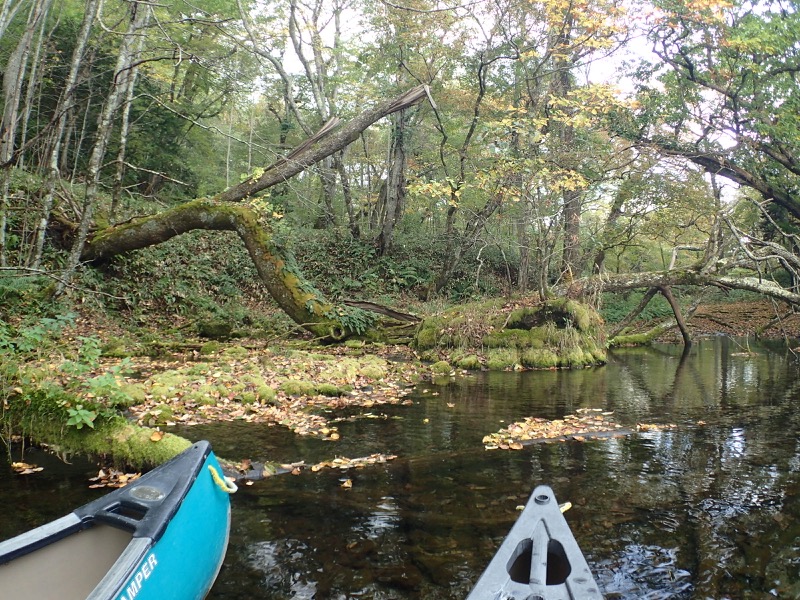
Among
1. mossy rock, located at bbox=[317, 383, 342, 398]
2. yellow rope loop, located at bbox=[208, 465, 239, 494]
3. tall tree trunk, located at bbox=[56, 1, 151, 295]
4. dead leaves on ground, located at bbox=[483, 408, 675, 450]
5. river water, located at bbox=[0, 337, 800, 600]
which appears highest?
tall tree trunk, located at bbox=[56, 1, 151, 295]

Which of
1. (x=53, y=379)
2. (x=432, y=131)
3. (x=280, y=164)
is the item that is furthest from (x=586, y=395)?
(x=432, y=131)

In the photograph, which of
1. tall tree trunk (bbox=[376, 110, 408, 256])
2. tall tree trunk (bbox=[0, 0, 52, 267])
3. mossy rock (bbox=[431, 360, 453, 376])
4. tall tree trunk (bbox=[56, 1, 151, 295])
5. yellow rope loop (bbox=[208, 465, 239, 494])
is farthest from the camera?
tall tree trunk (bbox=[376, 110, 408, 256])

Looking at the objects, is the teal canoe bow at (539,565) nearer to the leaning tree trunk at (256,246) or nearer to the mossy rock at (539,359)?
the mossy rock at (539,359)

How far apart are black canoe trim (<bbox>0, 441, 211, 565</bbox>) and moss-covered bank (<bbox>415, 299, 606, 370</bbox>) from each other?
29.6 feet

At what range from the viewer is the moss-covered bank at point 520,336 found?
1186 cm

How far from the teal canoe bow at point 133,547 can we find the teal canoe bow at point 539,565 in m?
1.46

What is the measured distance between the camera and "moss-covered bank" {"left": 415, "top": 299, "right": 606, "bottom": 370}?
11.9 metres

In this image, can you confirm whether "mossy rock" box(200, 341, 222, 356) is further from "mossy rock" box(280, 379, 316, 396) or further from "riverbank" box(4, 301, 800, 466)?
"mossy rock" box(280, 379, 316, 396)

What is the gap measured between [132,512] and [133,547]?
43 centimetres

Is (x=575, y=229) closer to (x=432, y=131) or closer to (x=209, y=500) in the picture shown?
(x=432, y=131)

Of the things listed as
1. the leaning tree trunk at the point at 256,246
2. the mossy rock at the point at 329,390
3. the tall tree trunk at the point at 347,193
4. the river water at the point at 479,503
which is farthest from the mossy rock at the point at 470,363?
the tall tree trunk at the point at 347,193

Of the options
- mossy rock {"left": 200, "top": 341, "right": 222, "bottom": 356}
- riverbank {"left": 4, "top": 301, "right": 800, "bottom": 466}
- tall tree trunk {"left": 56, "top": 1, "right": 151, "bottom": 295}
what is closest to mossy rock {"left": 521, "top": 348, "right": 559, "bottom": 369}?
riverbank {"left": 4, "top": 301, "right": 800, "bottom": 466}

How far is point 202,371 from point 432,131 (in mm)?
14513

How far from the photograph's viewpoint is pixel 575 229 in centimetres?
1714
